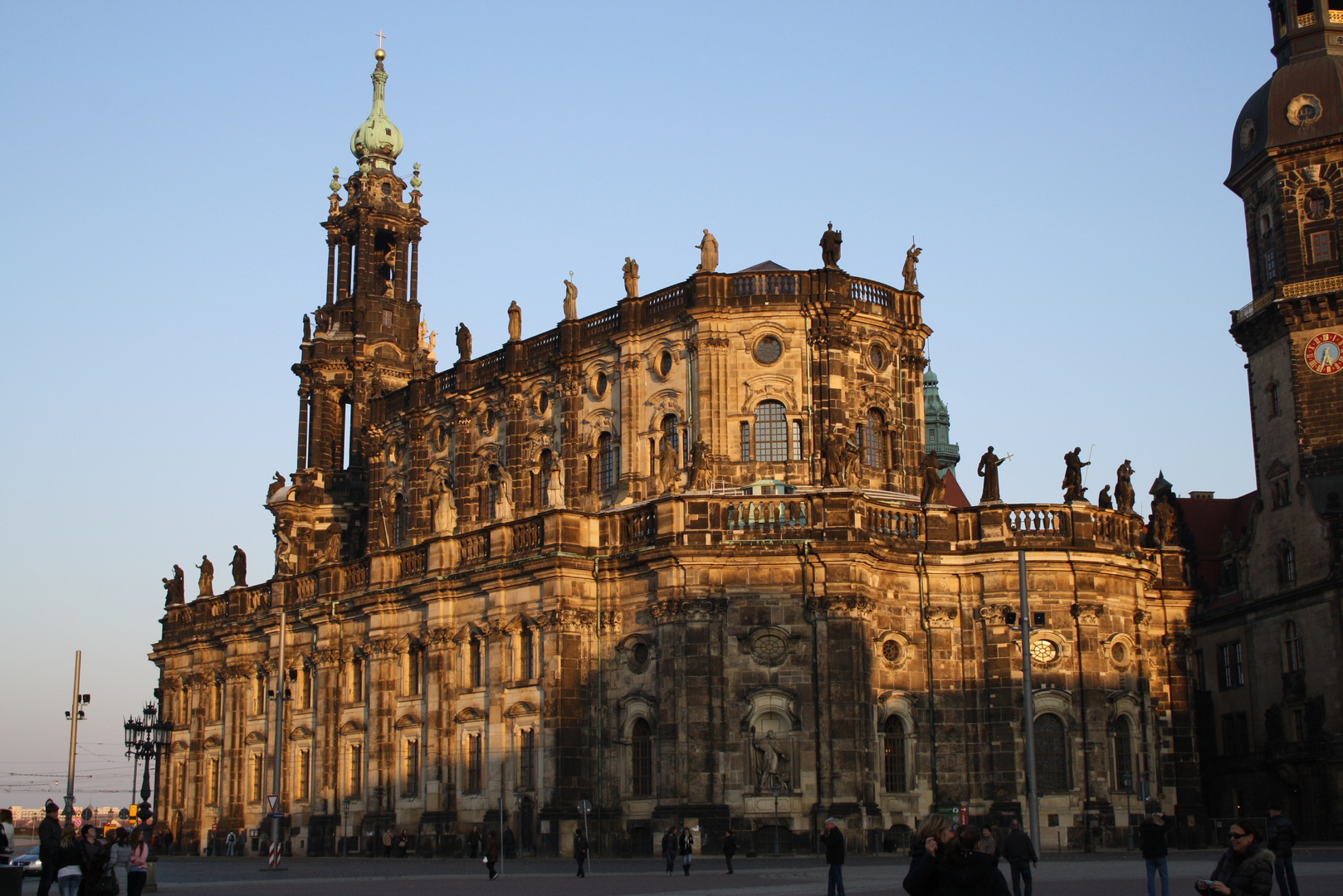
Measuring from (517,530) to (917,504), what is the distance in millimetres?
13302

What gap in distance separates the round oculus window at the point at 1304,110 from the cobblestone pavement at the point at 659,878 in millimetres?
32770

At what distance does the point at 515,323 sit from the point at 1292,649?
114 feet

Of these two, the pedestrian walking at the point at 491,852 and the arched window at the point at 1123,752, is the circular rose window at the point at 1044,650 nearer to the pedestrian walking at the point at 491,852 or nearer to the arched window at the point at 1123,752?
the arched window at the point at 1123,752

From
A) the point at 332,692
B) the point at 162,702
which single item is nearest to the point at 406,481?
the point at 332,692

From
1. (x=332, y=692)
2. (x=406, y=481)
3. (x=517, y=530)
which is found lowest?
(x=332, y=692)

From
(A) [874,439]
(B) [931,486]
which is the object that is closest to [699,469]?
(A) [874,439]

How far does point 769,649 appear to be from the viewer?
47.3 m

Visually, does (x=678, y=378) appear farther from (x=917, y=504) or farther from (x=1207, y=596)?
(x=1207, y=596)

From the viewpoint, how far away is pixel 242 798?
67.2m

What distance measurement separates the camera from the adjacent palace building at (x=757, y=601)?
47312mm

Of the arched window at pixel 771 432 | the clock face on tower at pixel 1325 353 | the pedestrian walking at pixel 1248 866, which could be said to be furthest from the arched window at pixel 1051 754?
the pedestrian walking at pixel 1248 866

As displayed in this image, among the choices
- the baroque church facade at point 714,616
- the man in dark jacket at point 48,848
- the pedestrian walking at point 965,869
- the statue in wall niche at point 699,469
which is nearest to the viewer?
the pedestrian walking at point 965,869

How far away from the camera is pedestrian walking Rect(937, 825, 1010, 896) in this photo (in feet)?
37.2

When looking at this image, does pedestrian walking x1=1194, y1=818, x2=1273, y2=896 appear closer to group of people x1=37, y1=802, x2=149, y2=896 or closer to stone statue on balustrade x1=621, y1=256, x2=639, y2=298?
group of people x1=37, y1=802, x2=149, y2=896
